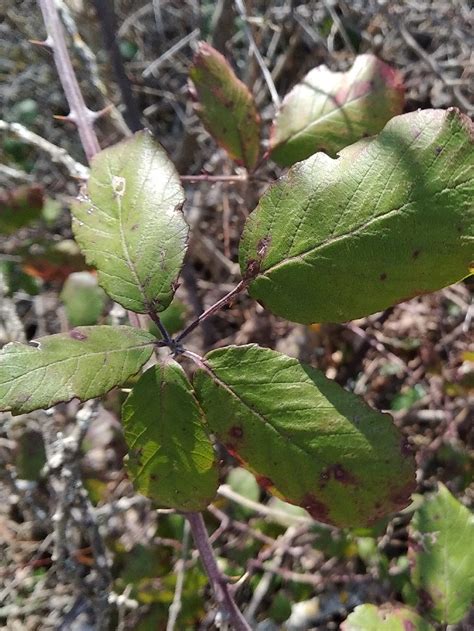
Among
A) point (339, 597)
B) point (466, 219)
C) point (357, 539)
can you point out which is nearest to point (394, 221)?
point (466, 219)

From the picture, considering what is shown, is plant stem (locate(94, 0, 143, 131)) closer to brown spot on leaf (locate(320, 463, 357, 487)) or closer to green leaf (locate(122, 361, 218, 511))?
green leaf (locate(122, 361, 218, 511))

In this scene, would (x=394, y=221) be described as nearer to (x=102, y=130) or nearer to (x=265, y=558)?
(x=265, y=558)

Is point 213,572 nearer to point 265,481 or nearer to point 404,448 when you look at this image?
point 265,481

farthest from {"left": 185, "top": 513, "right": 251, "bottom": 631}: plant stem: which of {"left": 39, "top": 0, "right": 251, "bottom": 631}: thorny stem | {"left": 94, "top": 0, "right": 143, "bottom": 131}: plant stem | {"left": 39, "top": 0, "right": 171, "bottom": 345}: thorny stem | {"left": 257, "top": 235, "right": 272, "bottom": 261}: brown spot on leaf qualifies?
{"left": 94, "top": 0, "right": 143, "bottom": 131}: plant stem

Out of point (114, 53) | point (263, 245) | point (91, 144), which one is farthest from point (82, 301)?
point (263, 245)

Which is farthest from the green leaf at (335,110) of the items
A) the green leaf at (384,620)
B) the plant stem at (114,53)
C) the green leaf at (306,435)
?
the green leaf at (384,620)
